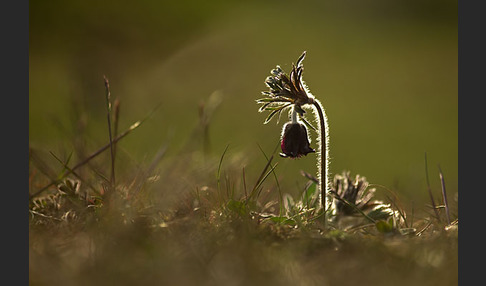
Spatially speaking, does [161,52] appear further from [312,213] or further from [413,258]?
[413,258]

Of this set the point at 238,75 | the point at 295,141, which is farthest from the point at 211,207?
the point at 238,75

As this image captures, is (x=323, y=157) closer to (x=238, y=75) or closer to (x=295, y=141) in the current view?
(x=295, y=141)

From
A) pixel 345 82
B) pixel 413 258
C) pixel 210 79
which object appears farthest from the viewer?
pixel 345 82

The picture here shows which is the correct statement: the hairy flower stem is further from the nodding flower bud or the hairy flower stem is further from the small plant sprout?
the nodding flower bud

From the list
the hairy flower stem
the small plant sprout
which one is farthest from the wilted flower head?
the hairy flower stem

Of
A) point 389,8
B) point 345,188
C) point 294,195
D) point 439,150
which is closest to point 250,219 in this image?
point 345,188

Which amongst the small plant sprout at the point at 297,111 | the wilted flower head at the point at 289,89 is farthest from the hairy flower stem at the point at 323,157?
the wilted flower head at the point at 289,89

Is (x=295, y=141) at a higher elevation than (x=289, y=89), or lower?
lower

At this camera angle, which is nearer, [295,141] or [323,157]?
[323,157]
